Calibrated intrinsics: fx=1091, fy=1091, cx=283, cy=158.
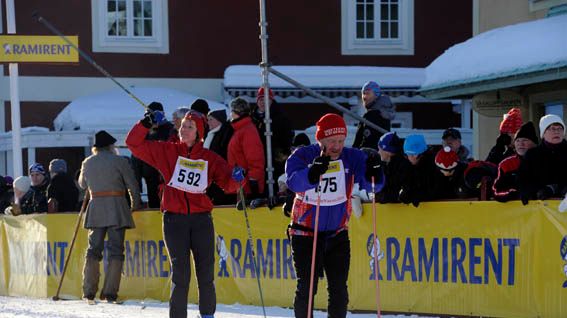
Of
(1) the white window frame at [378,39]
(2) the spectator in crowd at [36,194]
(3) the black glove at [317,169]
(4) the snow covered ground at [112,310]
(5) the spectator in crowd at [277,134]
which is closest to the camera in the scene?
(3) the black glove at [317,169]

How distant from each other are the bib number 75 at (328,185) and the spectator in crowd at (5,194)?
8.52 metres

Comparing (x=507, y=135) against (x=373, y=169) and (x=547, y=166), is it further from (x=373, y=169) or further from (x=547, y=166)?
(x=373, y=169)

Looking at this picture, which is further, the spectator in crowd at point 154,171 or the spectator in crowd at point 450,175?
the spectator in crowd at point 154,171

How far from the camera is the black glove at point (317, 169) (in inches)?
288

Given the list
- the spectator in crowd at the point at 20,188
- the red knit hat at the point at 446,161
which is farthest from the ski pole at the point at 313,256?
the spectator in crowd at the point at 20,188

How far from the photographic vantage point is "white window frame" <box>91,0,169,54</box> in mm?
A: 23391

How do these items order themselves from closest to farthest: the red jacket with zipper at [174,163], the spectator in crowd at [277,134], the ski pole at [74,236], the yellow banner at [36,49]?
the red jacket with zipper at [174,163], the spectator in crowd at [277,134], the ski pole at [74,236], the yellow banner at [36,49]

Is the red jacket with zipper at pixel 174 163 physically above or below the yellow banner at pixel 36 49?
below

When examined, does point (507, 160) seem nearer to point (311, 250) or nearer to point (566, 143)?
point (566, 143)

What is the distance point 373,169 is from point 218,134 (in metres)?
3.88

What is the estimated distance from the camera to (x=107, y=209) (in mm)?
11570

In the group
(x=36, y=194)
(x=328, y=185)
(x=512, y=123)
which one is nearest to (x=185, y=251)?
(x=328, y=185)

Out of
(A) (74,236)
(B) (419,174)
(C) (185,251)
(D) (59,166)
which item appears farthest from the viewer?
(D) (59,166)

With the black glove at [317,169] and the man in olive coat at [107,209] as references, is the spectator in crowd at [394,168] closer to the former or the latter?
the black glove at [317,169]
